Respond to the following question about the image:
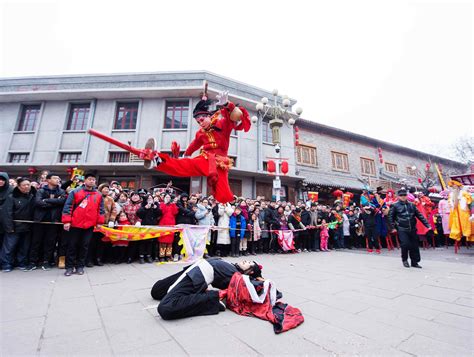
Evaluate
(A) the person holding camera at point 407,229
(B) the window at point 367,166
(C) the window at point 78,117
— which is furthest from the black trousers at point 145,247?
(B) the window at point 367,166

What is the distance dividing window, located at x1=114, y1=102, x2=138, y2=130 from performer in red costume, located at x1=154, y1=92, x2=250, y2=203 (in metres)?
12.8

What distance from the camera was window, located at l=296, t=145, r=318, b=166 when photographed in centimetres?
1780

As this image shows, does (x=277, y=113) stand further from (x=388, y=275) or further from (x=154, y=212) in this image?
(x=388, y=275)

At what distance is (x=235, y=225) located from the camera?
7.71 metres

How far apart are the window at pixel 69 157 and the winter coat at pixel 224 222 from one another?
454 inches

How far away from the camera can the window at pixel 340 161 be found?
19445 millimetres

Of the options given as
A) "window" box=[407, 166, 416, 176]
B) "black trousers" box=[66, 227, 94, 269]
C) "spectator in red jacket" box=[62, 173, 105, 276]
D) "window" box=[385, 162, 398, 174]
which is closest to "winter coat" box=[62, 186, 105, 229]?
"spectator in red jacket" box=[62, 173, 105, 276]

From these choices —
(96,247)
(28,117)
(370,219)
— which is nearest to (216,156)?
(96,247)

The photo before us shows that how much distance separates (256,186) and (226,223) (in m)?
8.09

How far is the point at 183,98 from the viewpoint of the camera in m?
15.1

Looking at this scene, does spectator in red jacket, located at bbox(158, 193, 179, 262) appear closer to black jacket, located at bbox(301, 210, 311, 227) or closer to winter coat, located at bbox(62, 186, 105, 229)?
winter coat, located at bbox(62, 186, 105, 229)

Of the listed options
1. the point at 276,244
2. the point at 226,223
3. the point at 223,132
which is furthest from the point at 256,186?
the point at 223,132

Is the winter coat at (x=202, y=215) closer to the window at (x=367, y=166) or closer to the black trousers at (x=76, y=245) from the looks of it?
the black trousers at (x=76, y=245)

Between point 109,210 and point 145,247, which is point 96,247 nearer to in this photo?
point 109,210
